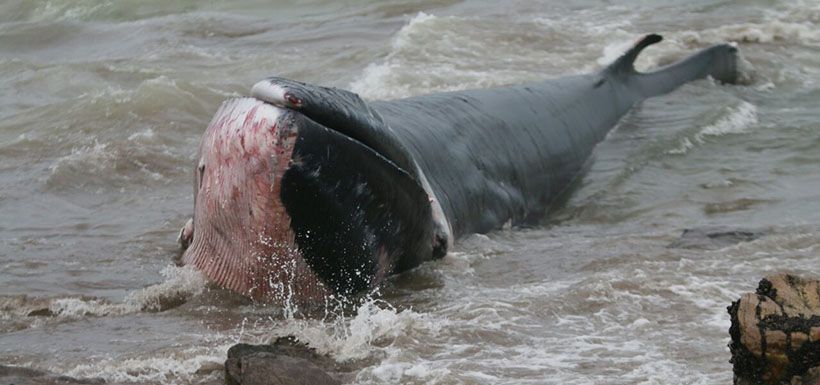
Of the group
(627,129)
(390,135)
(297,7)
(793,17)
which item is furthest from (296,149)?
(297,7)

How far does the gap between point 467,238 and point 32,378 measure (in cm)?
327

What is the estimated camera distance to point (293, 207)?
235 inches

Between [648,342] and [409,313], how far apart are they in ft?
3.65

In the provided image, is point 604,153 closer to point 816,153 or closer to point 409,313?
point 816,153

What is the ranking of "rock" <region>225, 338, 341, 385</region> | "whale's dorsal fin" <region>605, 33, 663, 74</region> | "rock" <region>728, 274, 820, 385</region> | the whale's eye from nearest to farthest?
"rock" <region>728, 274, 820, 385</region>
"rock" <region>225, 338, 341, 385</region>
the whale's eye
"whale's dorsal fin" <region>605, 33, 663, 74</region>

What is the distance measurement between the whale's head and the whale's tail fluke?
5.50m

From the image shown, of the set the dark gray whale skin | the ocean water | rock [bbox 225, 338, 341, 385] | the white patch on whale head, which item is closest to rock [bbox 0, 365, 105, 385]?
the ocean water

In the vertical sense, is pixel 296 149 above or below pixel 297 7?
above

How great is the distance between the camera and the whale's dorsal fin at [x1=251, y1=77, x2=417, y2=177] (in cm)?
579

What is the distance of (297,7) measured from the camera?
21047 mm

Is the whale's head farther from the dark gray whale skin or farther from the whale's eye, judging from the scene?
the dark gray whale skin

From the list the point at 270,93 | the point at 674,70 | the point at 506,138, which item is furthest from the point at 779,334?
the point at 674,70

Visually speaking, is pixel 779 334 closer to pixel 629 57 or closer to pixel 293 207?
pixel 293 207

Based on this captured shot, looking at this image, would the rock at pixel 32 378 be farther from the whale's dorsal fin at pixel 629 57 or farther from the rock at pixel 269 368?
the whale's dorsal fin at pixel 629 57
